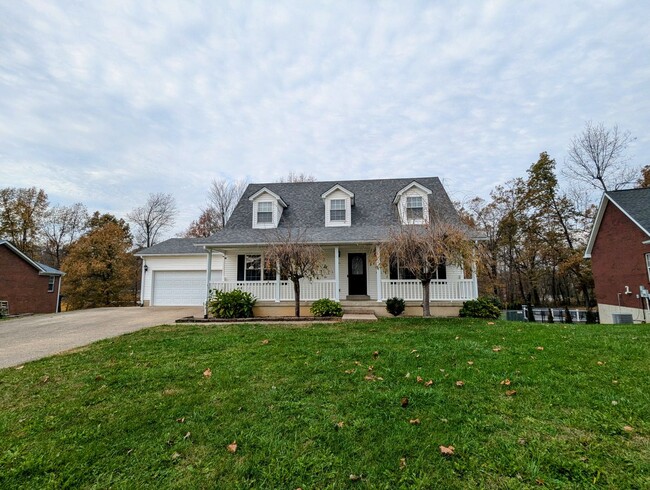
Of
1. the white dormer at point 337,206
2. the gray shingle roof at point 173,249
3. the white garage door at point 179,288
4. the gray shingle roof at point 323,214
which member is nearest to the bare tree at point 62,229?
the gray shingle roof at point 173,249

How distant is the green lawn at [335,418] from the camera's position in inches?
93.5

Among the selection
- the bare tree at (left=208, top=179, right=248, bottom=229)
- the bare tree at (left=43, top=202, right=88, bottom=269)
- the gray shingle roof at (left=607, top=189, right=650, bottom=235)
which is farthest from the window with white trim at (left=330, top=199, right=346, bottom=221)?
the bare tree at (left=43, top=202, right=88, bottom=269)

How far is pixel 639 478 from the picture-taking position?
220cm

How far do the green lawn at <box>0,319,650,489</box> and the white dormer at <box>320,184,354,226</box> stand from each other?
31.4ft

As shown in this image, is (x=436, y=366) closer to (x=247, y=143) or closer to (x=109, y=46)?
(x=109, y=46)

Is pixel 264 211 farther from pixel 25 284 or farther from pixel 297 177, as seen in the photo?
pixel 297 177

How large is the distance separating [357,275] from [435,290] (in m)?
3.54

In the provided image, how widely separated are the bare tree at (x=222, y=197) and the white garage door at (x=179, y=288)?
42.7 feet

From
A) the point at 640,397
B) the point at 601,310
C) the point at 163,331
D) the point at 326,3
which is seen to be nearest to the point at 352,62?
the point at 326,3

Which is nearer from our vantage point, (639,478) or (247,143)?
(639,478)

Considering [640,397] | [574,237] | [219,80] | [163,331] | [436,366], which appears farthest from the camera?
[574,237]

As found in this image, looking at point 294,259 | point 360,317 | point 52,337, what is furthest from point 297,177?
point 52,337

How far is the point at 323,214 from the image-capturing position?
612 inches

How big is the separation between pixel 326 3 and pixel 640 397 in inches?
492
